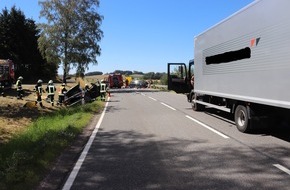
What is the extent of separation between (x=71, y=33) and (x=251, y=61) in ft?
145

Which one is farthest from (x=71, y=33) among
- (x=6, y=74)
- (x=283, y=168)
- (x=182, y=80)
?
(x=283, y=168)

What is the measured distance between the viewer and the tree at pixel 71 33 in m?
52.9

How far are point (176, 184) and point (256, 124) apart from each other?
567 cm

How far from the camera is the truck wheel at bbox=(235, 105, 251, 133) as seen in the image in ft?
39.0

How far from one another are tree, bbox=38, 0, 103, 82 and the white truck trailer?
1504 inches

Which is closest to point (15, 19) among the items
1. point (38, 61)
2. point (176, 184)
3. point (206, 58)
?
point (38, 61)

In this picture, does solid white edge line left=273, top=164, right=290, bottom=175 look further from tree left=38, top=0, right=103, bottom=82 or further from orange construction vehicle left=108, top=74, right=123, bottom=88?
orange construction vehicle left=108, top=74, right=123, bottom=88

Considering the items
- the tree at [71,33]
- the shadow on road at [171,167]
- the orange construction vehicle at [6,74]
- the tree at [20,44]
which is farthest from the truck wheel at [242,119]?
the tree at [20,44]

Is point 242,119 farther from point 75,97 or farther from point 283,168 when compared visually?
point 75,97

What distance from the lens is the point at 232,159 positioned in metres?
8.52

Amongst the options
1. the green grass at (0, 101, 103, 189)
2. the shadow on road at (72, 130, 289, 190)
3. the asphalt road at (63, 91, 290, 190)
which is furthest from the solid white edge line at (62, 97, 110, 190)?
the green grass at (0, 101, 103, 189)

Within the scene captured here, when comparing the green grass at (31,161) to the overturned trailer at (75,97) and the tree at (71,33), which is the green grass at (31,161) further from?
the tree at (71,33)

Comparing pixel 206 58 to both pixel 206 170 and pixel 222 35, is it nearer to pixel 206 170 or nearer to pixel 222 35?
pixel 222 35

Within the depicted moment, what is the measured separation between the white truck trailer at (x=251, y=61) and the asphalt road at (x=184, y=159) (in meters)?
0.94
